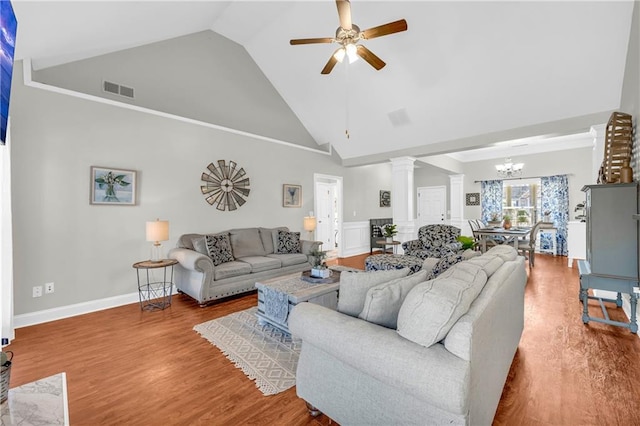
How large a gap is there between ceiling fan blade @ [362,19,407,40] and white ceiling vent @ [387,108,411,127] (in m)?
2.41

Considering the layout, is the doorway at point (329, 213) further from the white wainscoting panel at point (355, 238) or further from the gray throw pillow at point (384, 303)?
the gray throw pillow at point (384, 303)

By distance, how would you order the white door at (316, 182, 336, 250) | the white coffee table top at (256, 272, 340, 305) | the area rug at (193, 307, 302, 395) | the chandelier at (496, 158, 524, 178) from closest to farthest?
the area rug at (193, 307, 302, 395)
the white coffee table top at (256, 272, 340, 305)
the chandelier at (496, 158, 524, 178)
the white door at (316, 182, 336, 250)

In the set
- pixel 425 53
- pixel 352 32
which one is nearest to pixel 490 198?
pixel 425 53

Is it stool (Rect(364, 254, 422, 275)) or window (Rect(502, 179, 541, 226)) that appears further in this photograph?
window (Rect(502, 179, 541, 226))

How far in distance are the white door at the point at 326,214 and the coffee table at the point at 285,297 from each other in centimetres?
423

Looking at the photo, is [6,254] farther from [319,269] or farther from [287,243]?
[287,243]

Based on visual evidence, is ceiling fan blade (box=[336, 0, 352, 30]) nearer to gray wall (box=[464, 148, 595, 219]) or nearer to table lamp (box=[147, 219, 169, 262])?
table lamp (box=[147, 219, 169, 262])

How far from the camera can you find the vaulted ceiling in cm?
298

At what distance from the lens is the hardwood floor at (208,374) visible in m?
1.74

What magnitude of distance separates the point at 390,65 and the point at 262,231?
352 cm

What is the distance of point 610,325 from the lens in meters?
2.98

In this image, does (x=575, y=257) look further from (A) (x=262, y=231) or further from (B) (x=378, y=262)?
(A) (x=262, y=231)

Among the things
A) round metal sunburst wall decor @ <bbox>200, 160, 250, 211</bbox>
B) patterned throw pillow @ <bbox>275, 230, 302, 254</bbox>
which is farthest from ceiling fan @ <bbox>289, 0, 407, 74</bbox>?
patterned throw pillow @ <bbox>275, 230, 302, 254</bbox>

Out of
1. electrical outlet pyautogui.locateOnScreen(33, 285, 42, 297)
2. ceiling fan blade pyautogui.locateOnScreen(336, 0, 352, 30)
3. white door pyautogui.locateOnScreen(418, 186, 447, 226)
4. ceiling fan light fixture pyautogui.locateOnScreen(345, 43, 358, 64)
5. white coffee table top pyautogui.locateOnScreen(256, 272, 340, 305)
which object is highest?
ceiling fan blade pyautogui.locateOnScreen(336, 0, 352, 30)
